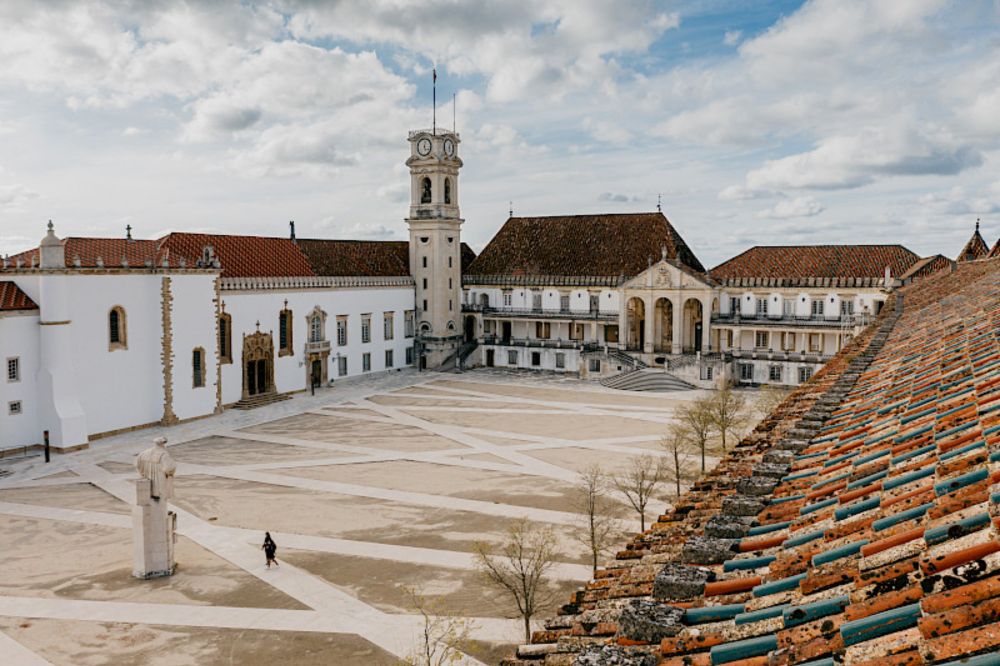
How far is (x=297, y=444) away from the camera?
1748 inches

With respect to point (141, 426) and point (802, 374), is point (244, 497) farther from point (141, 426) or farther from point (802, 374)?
point (802, 374)

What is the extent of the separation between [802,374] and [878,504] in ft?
189

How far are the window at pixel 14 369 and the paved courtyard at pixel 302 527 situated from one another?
5.18 metres

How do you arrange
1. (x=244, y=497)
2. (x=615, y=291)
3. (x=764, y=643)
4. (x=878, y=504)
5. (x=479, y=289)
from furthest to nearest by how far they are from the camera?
(x=479, y=289) < (x=615, y=291) < (x=244, y=497) < (x=878, y=504) < (x=764, y=643)

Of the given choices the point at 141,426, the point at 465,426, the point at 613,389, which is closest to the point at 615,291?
the point at 613,389

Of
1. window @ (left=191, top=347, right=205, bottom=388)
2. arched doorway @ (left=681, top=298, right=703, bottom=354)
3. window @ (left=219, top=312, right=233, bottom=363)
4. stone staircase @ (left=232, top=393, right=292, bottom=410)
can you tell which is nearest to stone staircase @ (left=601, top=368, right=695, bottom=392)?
arched doorway @ (left=681, top=298, right=703, bottom=354)

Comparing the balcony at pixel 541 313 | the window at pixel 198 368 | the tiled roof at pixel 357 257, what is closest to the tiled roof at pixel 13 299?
the window at pixel 198 368

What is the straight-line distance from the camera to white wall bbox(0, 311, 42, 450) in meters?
41.4

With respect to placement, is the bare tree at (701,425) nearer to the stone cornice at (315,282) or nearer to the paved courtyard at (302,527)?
the paved courtyard at (302,527)

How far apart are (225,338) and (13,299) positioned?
14569mm

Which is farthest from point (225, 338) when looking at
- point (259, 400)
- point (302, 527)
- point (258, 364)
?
point (302, 527)

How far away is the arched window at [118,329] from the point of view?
4646 centimetres

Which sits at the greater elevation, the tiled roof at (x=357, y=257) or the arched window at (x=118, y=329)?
the tiled roof at (x=357, y=257)

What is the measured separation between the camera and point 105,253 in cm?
4781
